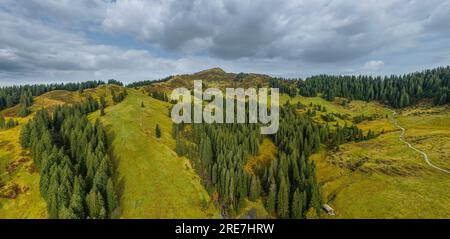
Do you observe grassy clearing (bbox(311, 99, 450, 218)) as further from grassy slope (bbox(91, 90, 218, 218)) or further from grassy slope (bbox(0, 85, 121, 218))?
grassy slope (bbox(0, 85, 121, 218))

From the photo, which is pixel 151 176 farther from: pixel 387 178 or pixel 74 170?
pixel 387 178

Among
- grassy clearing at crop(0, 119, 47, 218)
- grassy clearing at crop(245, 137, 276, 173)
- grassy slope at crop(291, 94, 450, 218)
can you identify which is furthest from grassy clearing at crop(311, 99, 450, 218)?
grassy clearing at crop(0, 119, 47, 218)

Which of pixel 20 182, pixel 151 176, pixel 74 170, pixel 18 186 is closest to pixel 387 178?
pixel 151 176

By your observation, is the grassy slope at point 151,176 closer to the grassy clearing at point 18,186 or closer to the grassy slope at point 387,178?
the grassy clearing at point 18,186

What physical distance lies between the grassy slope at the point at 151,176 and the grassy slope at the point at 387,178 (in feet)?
180

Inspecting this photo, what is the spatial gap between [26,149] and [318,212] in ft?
435

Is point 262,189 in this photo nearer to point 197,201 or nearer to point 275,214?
point 275,214

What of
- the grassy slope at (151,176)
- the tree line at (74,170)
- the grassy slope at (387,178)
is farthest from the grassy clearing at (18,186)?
the grassy slope at (387,178)

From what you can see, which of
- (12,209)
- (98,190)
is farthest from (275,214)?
(12,209)

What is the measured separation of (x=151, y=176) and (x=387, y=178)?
96612mm

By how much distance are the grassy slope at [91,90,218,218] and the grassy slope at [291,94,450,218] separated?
2156 inches

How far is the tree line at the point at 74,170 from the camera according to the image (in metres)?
80.5

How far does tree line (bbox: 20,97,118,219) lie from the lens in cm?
8050

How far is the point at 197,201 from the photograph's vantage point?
97938 mm
